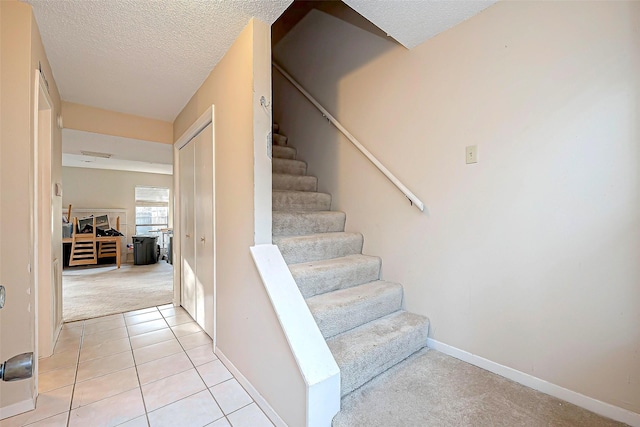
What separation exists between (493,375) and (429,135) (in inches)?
60.5

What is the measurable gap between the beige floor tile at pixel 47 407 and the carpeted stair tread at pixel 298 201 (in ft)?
5.69

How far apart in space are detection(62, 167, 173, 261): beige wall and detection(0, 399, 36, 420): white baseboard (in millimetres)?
6131

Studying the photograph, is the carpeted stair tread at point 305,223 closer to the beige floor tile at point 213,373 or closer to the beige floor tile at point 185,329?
the beige floor tile at point 213,373

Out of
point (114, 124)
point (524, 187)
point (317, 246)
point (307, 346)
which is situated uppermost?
point (114, 124)

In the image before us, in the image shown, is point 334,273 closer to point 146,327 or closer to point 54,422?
point 54,422

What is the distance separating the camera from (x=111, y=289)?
3939 millimetres

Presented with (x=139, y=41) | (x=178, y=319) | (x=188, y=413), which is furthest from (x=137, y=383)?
(x=139, y=41)

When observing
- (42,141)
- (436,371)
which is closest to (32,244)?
(42,141)

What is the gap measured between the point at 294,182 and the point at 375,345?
165cm

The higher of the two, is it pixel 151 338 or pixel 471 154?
pixel 471 154

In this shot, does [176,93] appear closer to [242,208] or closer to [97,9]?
[97,9]

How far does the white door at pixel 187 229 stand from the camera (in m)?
2.76

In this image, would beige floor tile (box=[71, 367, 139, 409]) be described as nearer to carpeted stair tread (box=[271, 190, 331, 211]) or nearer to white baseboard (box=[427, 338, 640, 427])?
carpeted stair tread (box=[271, 190, 331, 211])

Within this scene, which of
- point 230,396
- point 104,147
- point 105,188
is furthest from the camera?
point 105,188
